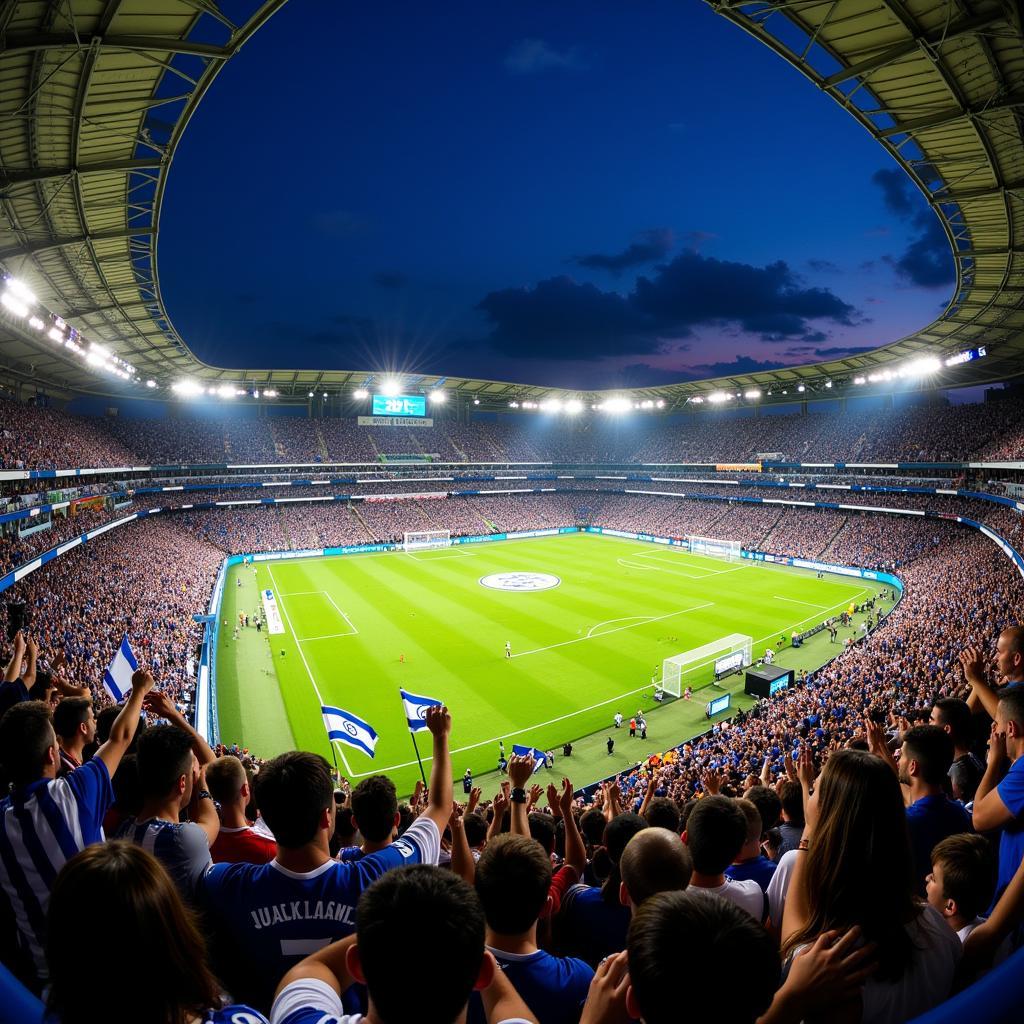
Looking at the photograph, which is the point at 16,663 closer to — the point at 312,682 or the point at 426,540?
the point at 312,682

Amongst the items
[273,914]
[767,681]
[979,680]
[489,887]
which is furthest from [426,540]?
[489,887]

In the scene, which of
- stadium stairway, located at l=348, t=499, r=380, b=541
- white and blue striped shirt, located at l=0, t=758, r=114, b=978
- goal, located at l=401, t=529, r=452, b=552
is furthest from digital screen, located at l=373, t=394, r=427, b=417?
white and blue striped shirt, located at l=0, t=758, r=114, b=978

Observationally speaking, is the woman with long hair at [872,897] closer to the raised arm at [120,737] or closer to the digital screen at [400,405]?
the raised arm at [120,737]

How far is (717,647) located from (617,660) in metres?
5.23

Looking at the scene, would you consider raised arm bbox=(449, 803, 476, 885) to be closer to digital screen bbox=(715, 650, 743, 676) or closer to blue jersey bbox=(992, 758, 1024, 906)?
blue jersey bbox=(992, 758, 1024, 906)

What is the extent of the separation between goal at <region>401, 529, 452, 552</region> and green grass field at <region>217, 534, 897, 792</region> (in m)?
6.85

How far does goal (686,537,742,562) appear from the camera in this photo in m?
56.6

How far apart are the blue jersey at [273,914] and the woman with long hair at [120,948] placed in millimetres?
1310

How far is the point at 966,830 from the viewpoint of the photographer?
4.73 meters

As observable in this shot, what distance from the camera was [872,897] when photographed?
259 centimetres

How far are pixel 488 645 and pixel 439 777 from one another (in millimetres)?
29539

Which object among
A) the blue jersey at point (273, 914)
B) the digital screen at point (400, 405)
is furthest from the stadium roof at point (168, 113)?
the digital screen at point (400, 405)

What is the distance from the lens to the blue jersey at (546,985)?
2816mm

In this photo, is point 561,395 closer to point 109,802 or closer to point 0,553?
point 0,553
